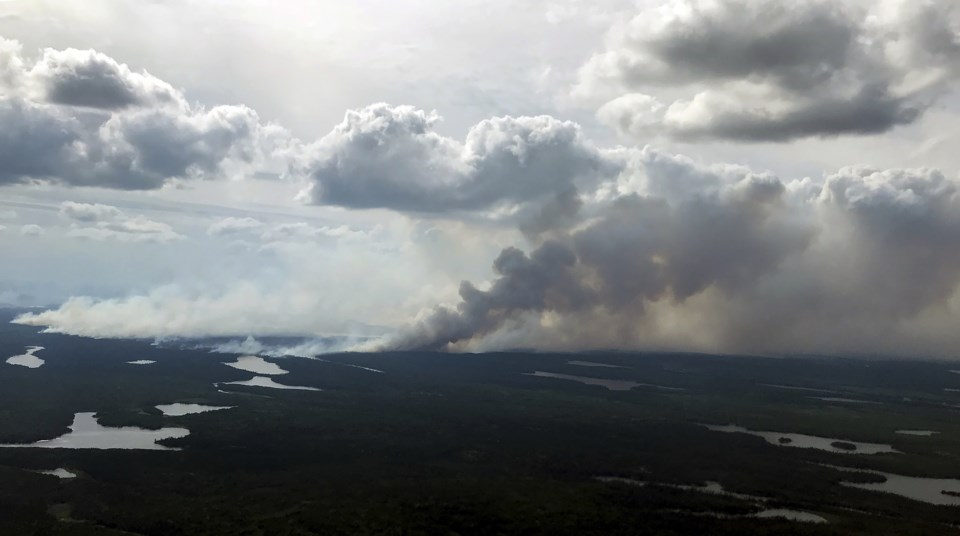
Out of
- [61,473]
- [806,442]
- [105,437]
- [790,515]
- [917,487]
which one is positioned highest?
[806,442]

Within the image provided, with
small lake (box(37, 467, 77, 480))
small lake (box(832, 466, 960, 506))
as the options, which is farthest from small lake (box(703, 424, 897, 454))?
small lake (box(37, 467, 77, 480))

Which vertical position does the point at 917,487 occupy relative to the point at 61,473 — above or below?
below

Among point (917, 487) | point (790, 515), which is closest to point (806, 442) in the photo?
point (917, 487)

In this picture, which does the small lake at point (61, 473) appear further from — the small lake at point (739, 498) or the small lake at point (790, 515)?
the small lake at point (790, 515)

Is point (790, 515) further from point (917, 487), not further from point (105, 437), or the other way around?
point (105, 437)

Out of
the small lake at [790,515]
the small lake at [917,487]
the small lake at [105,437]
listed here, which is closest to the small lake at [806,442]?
the small lake at [917,487]

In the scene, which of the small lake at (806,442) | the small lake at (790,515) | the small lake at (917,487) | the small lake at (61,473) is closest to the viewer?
the small lake at (790,515)

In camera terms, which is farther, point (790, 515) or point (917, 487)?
point (917, 487)
